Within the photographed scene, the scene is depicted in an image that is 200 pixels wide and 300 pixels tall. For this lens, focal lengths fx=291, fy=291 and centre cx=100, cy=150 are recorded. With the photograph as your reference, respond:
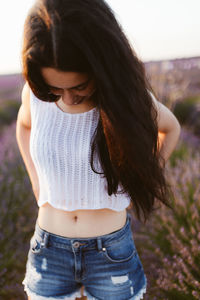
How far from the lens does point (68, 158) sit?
1.08 m

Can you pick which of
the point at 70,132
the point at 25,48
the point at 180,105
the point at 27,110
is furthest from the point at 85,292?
the point at 180,105

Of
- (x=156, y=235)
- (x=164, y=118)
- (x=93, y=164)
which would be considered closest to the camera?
(x=93, y=164)

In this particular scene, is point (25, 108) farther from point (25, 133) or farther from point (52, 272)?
point (52, 272)

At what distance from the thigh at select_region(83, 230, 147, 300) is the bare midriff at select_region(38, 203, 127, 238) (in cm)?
6

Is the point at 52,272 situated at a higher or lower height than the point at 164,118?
lower

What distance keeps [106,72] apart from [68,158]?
375mm

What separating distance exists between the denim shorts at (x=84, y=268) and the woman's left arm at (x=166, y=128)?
424 millimetres

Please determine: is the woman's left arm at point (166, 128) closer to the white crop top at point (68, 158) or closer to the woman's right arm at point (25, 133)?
the white crop top at point (68, 158)

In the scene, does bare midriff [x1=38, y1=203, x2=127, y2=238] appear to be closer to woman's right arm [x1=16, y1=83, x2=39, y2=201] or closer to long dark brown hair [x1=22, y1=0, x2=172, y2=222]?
long dark brown hair [x1=22, y1=0, x2=172, y2=222]

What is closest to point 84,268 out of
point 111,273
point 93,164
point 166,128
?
point 111,273

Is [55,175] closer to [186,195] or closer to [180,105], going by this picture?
[186,195]

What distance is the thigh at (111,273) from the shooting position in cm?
109

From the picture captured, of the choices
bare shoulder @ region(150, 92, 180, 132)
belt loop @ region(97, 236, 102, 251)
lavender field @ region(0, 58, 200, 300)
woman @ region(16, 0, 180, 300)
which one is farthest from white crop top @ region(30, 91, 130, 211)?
lavender field @ region(0, 58, 200, 300)

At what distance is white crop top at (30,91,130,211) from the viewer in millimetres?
1080
